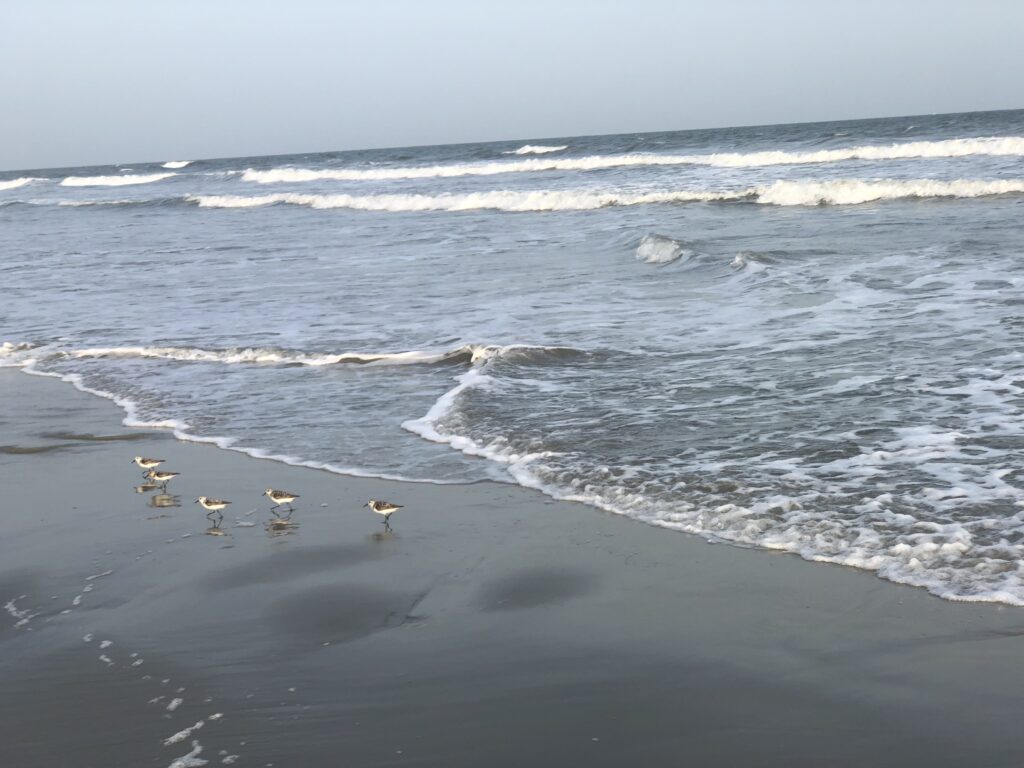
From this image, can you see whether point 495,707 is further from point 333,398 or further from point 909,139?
point 909,139

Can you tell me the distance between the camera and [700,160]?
47469 millimetres

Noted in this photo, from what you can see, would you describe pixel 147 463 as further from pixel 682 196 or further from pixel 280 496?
pixel 682 196

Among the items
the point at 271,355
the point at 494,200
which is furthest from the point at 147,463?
the point at 494,200

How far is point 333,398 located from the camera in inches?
367

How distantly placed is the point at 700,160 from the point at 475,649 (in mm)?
45135

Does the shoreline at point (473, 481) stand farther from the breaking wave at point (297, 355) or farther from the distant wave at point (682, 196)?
the distant wave at point (682, 196)

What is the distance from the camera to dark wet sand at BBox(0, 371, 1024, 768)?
3631 mm

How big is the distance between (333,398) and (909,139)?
149 ft

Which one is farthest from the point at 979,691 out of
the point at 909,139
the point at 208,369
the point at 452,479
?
the point at 909,139

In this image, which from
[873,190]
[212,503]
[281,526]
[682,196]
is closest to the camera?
[281,526]

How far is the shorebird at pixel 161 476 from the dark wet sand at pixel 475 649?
0.43 meters

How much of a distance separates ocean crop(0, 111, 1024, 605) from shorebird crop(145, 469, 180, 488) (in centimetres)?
87

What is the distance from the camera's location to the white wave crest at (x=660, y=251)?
1731cm

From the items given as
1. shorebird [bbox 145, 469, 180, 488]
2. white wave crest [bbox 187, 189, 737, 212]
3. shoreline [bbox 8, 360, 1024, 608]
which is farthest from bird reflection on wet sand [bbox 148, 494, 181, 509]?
white wave crest [bbox 187, 189, 737, 212]
